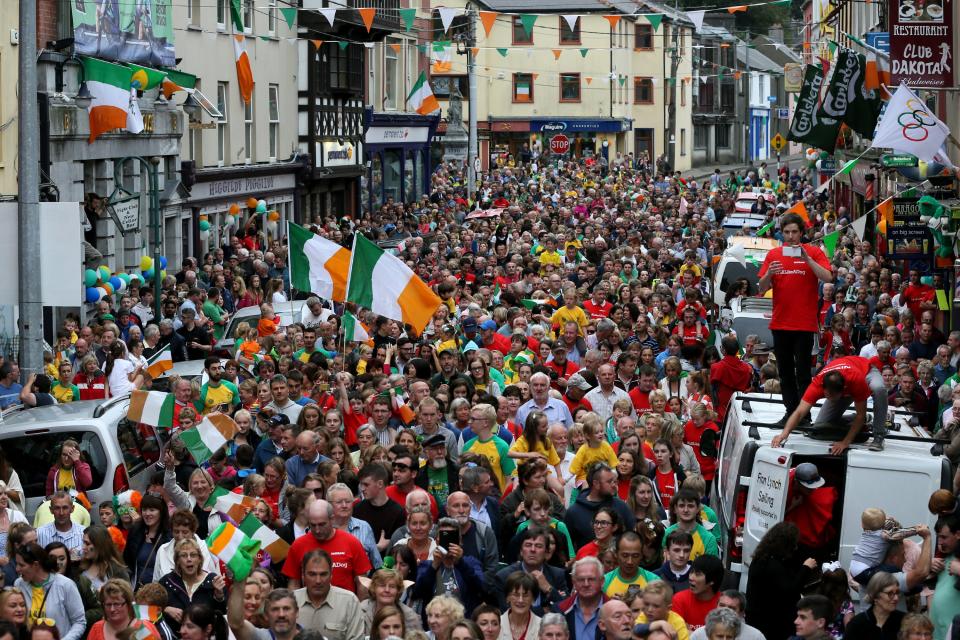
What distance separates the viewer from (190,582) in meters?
9.98

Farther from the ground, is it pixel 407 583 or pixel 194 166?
pixel 194 166

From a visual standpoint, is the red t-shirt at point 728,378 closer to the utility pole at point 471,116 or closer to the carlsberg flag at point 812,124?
the carlsberg flag at point 812,124

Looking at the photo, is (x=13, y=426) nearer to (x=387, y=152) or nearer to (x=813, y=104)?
(x=813, y=104)

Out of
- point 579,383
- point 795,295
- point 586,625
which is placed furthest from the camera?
point 579,383

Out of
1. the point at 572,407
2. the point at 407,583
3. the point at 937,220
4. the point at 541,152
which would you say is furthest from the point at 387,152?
the point at 407,583

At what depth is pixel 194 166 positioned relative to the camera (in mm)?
34594

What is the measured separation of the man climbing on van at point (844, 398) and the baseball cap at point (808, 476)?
0.33 metres

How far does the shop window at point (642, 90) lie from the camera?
8525 cm

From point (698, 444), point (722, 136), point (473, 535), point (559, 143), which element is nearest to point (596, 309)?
point (698, 444)

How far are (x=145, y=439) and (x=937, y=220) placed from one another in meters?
12.1

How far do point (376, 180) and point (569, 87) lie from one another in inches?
1305

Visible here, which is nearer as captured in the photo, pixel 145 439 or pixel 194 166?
pixel 145 439

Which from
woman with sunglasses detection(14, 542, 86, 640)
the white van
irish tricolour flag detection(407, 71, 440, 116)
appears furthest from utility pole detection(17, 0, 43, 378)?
irish tricolour flag detection(407, 71, 440, 116)

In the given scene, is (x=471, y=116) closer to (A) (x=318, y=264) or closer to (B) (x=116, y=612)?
(A) (x=318, y=264)
